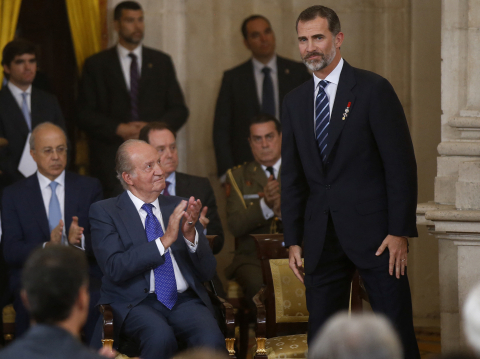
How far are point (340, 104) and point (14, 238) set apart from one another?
2377mm

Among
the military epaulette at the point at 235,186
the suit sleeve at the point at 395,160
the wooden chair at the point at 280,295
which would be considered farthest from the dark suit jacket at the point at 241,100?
the suit sleeve at the point at 395,160

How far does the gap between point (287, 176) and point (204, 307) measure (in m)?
0.84

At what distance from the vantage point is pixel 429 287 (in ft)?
19.4

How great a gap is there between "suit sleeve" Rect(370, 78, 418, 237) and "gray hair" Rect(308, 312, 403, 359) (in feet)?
4.85

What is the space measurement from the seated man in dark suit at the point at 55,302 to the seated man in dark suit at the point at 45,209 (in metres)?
2.32

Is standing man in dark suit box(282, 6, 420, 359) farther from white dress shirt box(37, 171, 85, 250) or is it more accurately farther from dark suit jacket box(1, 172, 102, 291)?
white dress shirt box(37, 171, 85, 250)

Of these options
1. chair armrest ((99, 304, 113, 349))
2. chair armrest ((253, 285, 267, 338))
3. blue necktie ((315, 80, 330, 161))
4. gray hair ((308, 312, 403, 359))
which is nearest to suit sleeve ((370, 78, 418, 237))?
blue necktie ((315, 80, 330, 161))

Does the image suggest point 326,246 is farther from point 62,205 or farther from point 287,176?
point 62,205

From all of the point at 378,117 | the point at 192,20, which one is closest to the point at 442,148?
the point at 378,117

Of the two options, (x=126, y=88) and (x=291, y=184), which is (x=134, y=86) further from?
(x=291, y=184)

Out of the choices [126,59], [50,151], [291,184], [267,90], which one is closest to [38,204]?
[50,151]

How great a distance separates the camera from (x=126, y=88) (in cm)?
588

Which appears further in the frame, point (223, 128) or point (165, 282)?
point (223, 128)

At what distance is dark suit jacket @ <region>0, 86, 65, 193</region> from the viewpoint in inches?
208
